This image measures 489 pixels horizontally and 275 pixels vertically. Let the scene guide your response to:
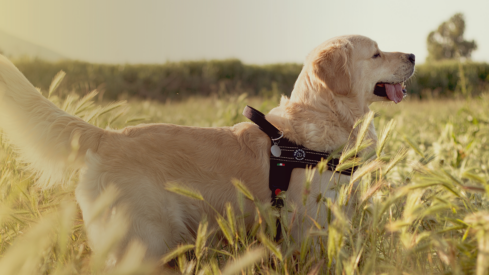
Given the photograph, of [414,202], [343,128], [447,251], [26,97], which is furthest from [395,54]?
[26,97]

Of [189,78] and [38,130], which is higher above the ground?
[38,130]

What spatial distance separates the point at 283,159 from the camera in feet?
7.43

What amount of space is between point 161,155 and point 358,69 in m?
1.78

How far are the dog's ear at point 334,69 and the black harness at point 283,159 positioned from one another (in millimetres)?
581

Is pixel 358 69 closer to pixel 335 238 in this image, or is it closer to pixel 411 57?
pixel 411 57

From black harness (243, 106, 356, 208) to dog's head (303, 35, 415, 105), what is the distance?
0.56m

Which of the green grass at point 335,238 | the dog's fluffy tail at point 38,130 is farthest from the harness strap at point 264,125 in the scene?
the dog's fluffy tail at point 38,130

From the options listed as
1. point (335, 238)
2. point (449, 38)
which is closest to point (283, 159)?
point (335, 238)

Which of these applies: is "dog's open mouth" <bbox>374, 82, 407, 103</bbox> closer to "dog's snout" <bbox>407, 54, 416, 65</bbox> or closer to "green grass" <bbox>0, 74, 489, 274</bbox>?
"dog's snout" <bbox>407, 54, 416, 65</bbox>

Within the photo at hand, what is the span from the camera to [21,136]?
200 centimetres

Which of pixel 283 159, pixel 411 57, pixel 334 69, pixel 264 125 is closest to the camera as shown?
pixel 283 159

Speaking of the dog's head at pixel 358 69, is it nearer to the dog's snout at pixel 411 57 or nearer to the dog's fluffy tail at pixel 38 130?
the dog's snout at pixel 411 57

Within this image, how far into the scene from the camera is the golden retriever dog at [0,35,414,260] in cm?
194

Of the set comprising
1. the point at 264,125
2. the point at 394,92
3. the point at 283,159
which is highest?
the point at 394,92
